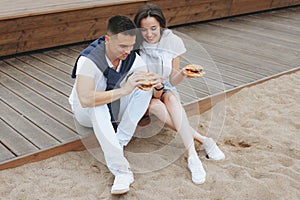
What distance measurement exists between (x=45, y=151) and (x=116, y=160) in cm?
43

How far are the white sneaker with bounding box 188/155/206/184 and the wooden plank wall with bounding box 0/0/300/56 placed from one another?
7.01 ft

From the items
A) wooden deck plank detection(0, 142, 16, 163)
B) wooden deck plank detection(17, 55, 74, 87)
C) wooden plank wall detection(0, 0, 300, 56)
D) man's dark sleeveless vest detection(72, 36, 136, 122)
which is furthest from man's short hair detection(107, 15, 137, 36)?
wooden plank wall detection(0, 0, 300, 56)

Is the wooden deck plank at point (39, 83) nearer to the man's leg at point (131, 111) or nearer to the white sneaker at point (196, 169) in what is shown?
the man's leg at point (131, 111)

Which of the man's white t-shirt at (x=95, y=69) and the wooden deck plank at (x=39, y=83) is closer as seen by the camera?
the man's white t-shirt at (x=95, y=69)

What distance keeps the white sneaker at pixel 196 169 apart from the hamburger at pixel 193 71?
42 centimetres

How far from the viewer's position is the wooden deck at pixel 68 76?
2527 millimetres

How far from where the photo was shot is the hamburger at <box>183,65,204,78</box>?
241cm

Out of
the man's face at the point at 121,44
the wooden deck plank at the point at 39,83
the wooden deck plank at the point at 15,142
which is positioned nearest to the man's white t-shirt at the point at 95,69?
the man's face at the point at 121,44

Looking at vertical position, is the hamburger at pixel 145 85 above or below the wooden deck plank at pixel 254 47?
above

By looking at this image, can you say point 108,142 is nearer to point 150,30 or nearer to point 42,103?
point 150,30

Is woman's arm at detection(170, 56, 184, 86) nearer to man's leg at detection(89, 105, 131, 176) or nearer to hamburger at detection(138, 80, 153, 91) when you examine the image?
hamburger at detection(138, 80, 153, 91)

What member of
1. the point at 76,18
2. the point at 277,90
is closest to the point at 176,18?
the point at 76,18

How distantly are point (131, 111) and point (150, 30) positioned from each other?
431 millimetres

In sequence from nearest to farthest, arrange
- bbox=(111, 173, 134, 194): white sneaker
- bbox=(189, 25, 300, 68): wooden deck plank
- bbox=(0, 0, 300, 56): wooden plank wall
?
bbox=(111, 173, 134, 194): white sneaker → bbox=(0, 0, 300, 56): wooden plank wall → bbox=(189, 25, 300, 68): wooden deck plank
